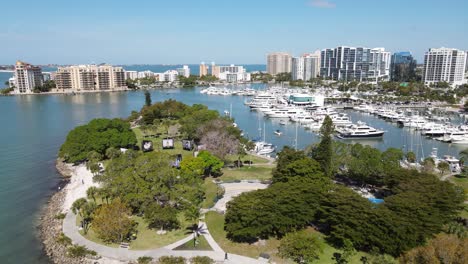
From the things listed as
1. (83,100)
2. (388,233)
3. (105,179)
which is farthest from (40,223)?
(83,100)

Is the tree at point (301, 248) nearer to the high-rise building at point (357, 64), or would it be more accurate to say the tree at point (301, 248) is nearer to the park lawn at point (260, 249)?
the park lawn at point (260, 249)

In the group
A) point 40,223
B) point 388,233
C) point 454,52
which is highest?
point 454,52

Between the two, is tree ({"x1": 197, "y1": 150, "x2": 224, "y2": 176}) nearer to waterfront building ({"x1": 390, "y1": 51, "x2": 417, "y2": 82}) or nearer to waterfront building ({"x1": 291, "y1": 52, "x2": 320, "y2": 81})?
waterfront building ({"x1": 390, "y1": 51, "x2": 417, "y2": 82})

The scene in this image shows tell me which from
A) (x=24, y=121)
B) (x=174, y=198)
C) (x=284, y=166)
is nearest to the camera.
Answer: (x=174, y=198)

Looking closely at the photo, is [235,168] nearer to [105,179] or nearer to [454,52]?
[105,179]

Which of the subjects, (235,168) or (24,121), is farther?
(24,121)

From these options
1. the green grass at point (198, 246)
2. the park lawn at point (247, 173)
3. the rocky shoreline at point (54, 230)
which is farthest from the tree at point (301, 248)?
the park lawn at point (247, 173)

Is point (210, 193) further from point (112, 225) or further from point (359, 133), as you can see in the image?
point (359, 133)
